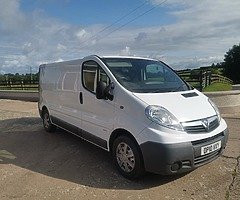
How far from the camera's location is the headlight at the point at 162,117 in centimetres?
392

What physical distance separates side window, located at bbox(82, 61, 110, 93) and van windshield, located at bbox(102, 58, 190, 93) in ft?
0.54

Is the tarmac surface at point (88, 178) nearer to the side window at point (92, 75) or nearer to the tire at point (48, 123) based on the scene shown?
the tire at point (48, 123)

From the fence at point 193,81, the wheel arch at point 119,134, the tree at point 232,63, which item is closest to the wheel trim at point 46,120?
the wheel arch at point 119,134

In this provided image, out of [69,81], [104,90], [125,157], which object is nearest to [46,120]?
[69,81]

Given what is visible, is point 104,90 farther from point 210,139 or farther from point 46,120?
point 46,120

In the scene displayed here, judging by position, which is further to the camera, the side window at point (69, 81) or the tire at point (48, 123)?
the tire at point (48, 123)

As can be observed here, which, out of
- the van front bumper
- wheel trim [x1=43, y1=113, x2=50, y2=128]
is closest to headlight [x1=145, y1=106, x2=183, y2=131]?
the van front bumper

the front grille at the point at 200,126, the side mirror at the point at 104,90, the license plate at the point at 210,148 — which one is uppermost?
the side mirror at the point at 104,90

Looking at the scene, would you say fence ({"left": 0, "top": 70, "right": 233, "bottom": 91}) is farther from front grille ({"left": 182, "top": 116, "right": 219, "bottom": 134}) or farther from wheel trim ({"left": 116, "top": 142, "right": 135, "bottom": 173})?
wheel trim ({"left": 116, "top": 142, "right": 135, "bottom": 173})

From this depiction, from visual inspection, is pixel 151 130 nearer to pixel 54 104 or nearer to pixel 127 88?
pixel 127 88

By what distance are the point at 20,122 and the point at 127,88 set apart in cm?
571

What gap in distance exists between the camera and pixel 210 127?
13.8 ft

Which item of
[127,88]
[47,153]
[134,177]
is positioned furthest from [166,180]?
[47,153]

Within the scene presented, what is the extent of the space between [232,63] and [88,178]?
168ft
